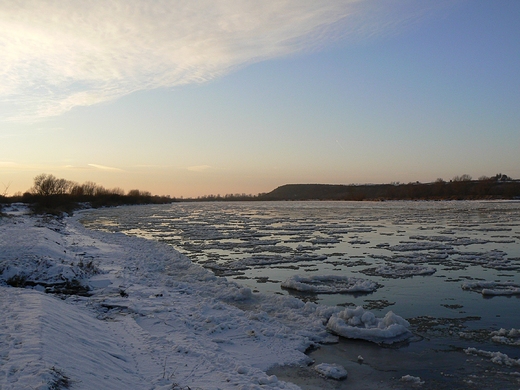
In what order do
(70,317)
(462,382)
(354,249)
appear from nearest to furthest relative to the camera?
(462,382)
(70,317)
(354,249)

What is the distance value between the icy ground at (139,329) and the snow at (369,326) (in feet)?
1.00

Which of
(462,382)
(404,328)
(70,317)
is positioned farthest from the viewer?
(404,328)

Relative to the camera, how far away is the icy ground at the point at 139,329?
4.99 metres

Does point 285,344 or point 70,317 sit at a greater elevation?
point 70,317

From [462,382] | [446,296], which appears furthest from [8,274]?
[446,296]

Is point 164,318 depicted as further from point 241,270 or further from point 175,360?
point 241,270

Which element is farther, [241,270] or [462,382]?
[241,270]

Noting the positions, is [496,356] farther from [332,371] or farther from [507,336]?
[332,371]

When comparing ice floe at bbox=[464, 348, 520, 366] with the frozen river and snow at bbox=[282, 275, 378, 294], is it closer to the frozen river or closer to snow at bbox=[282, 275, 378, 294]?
the frozen river

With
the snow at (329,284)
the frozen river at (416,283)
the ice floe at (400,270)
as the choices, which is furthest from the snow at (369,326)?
the ice floe at (400,270)

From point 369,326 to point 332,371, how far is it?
2161 millimetres

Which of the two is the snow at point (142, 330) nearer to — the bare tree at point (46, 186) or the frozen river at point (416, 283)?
the frozen river at point (416, 283)

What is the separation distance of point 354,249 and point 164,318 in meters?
12.0

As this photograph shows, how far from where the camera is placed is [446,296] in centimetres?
1019
